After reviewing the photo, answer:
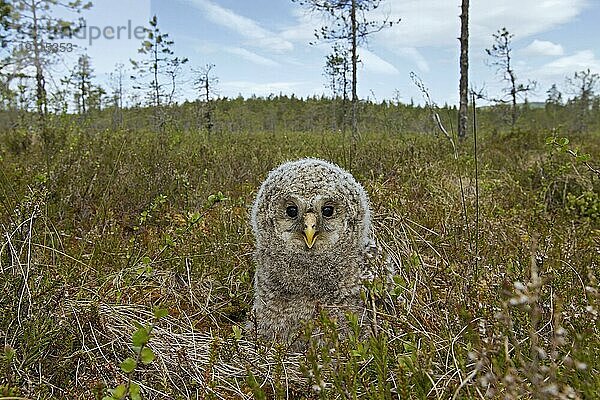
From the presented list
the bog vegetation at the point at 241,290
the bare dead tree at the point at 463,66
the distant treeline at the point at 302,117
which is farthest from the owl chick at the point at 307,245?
the bare dead tree at the point at 463,66

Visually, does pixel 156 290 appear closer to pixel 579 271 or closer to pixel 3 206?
pixel 3 206

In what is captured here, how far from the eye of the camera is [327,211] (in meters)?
3.15

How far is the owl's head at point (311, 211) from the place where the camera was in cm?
310

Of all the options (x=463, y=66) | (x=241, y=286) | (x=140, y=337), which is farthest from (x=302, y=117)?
(x=140, y=337)

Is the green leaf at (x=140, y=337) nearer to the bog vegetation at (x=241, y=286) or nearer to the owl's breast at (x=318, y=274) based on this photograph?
the bog vegetation at (x=241, y=286)

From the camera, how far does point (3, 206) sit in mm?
4523

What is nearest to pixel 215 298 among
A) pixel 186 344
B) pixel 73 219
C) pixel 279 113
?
pixel 186 344

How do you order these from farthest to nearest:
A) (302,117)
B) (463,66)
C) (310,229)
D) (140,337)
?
(302,117) < (463,66) < (310,229) < (140,337)

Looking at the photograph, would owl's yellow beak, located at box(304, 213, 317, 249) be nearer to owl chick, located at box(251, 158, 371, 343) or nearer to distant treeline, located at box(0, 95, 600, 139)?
owl chick, located at box(251, 158, 371, 343)

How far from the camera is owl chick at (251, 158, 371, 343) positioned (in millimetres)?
3137

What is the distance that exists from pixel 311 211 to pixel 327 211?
114 mm

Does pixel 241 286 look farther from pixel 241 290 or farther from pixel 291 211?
pixel 291 211

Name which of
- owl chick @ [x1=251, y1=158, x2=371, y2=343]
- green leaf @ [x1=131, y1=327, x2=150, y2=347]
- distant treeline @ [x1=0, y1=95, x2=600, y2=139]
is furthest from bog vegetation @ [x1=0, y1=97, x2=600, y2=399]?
distant treeline @ [x1=0, y1=95, x2=600, y2=139]

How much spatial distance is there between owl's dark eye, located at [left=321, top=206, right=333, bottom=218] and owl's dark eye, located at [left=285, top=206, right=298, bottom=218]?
0.16 metres
